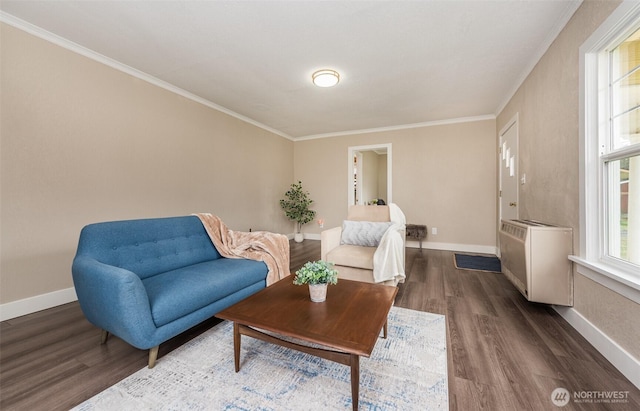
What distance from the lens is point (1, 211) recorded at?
2037mm

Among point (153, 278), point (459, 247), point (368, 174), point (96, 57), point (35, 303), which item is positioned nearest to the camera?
point (153, 278)

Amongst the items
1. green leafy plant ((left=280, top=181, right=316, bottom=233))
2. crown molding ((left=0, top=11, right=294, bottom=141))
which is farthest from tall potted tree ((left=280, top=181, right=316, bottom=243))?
crown molding ((left=0, top=11, right=294, bottom=141))

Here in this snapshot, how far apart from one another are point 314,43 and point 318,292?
229 centimetres

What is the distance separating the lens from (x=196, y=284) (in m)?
1.72

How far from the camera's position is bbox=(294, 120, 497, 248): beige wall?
4.41 m

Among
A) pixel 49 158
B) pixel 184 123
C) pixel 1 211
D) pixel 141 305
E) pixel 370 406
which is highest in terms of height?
pixel 184 123

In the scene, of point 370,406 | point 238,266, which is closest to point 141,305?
point 238,266

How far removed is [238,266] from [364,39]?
2416 mm

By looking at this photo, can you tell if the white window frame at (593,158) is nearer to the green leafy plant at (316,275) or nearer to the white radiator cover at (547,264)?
the white radiator cover at (547,264)

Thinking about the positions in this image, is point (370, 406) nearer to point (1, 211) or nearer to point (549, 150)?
point (549, 150)

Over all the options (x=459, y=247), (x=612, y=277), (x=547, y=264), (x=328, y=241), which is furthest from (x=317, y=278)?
(x=459, y=247)

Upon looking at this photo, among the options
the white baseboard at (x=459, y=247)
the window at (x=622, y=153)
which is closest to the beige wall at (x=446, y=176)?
the white baseboard at (x=459, y=247)

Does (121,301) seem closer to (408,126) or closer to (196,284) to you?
(196,284)

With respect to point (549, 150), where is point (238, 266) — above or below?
below
